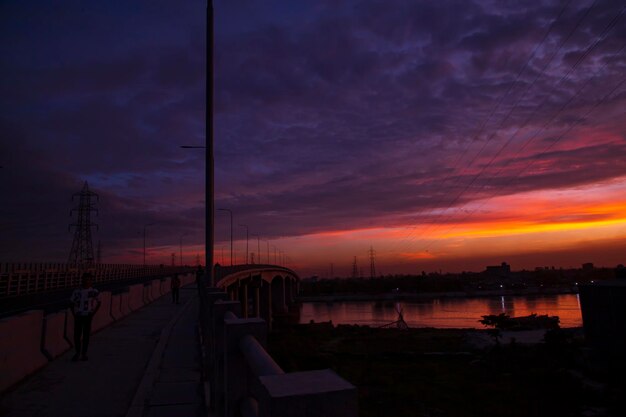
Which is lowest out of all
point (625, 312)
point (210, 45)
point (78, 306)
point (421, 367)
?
point (421, 367)

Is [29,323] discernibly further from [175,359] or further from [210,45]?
[210,45]

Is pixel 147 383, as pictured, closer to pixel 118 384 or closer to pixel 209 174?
pixel 118 384

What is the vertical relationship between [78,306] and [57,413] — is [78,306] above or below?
above

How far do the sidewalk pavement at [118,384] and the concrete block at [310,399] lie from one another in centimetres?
512

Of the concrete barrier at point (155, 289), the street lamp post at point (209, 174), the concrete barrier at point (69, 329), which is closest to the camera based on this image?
the concrete barrier at point (69, 329)

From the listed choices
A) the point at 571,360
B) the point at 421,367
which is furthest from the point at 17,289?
the point at 571,360

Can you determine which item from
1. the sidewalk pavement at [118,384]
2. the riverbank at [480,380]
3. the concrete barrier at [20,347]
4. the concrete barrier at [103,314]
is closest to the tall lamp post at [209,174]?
the sidewalk pavement at [118,384]

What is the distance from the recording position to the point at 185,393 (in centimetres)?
762

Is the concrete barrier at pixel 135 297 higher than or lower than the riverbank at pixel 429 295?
higher

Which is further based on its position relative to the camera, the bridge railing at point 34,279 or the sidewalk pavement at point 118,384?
the bridge railing at point 34,279

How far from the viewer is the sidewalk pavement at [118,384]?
682cm

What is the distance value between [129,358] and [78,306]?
5.24ft

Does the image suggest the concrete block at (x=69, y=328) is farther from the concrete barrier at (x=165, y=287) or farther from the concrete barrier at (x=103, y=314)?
the concrete barrier at (x=165, y=287)

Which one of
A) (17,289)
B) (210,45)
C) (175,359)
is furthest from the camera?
(17,289)
